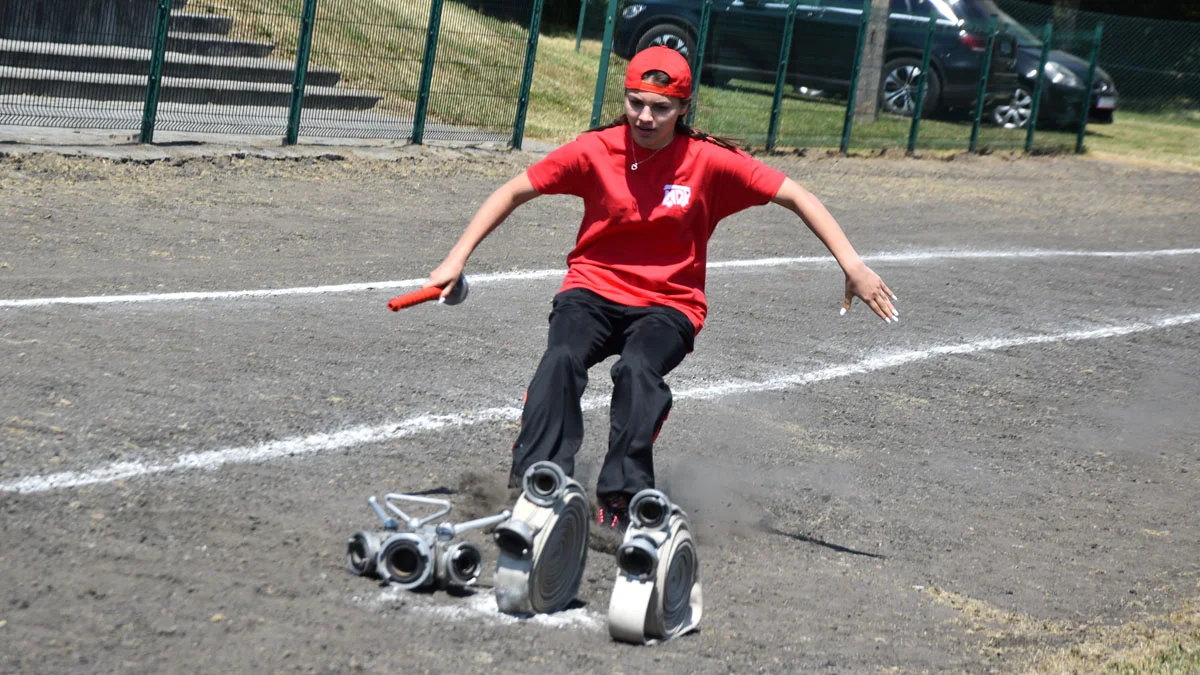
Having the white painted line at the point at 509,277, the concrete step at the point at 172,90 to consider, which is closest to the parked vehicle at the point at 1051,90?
the white painted line at the point at 509,277

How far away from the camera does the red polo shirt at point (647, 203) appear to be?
15.9 ft

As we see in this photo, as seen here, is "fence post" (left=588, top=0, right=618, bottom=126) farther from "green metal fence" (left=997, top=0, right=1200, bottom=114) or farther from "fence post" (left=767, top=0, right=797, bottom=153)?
"green metal fence" (left=997, top=0, right=1200, bottom=114)

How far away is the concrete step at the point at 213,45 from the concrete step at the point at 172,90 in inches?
20.0

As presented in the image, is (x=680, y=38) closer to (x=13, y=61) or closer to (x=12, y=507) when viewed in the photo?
(x=13, y=61)

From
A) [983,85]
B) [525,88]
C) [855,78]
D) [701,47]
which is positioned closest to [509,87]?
[525,88]

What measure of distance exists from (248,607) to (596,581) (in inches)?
43.5

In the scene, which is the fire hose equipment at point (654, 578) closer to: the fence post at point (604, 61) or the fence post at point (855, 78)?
the fence post at point (604, 61)

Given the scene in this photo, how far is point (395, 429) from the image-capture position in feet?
18.8

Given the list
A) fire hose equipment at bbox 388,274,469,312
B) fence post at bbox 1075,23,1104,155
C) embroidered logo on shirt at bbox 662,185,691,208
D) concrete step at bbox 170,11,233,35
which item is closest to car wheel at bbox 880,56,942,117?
fence post at bbox 1075,23,1104,155

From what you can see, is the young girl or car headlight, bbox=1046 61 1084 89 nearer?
the young girl

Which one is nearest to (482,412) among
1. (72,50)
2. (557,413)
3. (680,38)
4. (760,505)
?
(760,505)

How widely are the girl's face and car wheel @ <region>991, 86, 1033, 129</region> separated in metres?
18.8

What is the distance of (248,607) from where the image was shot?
149 inches

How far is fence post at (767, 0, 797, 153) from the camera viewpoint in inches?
738
